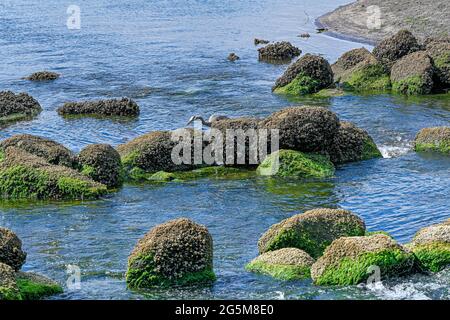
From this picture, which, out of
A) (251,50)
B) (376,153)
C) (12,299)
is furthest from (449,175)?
(251,50)

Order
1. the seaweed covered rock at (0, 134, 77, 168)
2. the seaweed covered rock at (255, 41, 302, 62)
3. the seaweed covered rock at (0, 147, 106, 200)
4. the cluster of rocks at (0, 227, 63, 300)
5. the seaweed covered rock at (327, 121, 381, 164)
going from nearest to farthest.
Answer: the cluster of rocks at (0, 227, 63, 300) → the seaweed covered rock at (0, 147, 106, 200) → the seaweed covered rock at (0, 134, 77, 168) → the seaweed covered rock at (327, 121, 381, 164) → the seaweed covered rock at (255, 41, 302, 62)

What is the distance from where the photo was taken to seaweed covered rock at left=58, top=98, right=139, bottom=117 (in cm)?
3238

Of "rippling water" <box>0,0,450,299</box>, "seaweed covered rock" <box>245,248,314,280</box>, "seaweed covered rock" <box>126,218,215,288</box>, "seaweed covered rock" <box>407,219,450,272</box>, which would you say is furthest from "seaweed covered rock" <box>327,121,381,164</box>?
"seaweed covered rock" <box>126,218,215,288</box>

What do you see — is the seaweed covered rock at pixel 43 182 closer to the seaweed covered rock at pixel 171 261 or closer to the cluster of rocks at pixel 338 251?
the cluster of rocks at pixel 338 251

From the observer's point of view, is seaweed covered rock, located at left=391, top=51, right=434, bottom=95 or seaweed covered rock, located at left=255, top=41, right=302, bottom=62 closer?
seaweed covered rock, located at left=391, top=51, right=434, bottom=95

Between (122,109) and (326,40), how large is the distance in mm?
18916

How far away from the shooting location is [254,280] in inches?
625

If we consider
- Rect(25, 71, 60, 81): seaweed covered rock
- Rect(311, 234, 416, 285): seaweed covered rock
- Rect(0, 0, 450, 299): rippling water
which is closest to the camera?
Rect(311, 234, 416, 285): seaweed covered rock

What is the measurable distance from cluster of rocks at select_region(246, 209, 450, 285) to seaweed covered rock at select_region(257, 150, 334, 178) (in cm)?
651

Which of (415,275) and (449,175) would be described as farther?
(449,175)

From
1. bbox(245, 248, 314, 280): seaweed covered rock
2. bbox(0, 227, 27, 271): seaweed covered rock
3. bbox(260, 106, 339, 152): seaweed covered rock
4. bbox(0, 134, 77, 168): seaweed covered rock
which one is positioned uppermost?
bbox(260, 106, 339, 152): seaweed covered rock

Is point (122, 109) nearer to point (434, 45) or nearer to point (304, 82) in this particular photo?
point (304, 82)

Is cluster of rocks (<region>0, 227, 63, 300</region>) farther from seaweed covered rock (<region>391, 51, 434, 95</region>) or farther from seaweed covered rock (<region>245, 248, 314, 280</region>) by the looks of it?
seaweed covered rock (<region>391, 51, 434, 95</region>)

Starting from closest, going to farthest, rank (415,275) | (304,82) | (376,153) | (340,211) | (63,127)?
1. (415,275)
2. (340,211)
3. (376,153)
4. (63,127)
5. (304,82)
